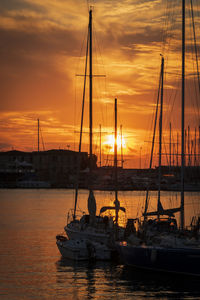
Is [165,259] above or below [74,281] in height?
above

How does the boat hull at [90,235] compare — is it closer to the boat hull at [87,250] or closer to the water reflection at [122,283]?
the boat hull at [87,250]

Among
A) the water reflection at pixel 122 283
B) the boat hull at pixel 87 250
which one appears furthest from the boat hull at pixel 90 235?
the water reflection at pixel 122 283

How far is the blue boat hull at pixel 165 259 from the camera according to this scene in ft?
91.8

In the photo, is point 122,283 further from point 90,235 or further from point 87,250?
point 90,235

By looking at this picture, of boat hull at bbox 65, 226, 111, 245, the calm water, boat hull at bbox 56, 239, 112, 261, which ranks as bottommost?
the calm water

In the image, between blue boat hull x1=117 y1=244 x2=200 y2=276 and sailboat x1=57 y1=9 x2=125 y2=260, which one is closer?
blue boat hull x1=117 y1=244 x2=200 y2=276

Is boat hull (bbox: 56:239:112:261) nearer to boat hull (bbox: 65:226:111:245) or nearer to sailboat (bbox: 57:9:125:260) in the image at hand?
sailboat (bbox: 57:9:125:260)

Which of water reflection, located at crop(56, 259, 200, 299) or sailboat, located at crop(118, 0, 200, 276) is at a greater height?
sailboat, located at crop(118, 0, 200, 276)

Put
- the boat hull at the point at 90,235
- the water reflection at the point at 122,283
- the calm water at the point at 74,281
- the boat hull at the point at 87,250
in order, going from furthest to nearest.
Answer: the boat hull at the point at 90,235 < the boat hull at the point at 87,250 < the calm water at the point at 74,281 < the water reflection at the point at 122,283

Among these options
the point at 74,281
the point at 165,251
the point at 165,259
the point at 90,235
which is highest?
the point at 90,235

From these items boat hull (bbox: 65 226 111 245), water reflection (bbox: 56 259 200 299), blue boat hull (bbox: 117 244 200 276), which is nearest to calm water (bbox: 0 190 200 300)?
water reflection (bbox: 56 259 200 299)

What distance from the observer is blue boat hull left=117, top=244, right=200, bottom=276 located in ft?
91.8

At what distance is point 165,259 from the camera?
29.0m

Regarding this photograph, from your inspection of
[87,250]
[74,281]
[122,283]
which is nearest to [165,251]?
[122,283]
